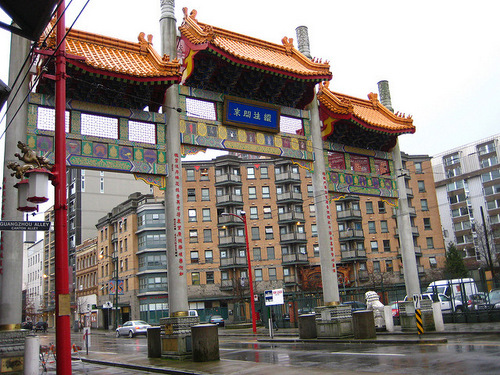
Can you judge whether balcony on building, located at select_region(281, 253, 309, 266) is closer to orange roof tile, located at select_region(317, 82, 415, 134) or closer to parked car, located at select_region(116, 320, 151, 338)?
parked car, located at select_region(116, 320, 151, 338)

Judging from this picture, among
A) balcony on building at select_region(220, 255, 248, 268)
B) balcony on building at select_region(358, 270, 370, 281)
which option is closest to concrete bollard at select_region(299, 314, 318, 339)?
balcony on building at select_region(220, 255, 248, 268)

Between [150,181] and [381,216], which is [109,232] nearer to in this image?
[381,216]

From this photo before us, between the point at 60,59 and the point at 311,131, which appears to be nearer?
the point at 60,59

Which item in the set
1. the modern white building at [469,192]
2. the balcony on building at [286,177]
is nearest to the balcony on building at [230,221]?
the balcony on building at [286,177]

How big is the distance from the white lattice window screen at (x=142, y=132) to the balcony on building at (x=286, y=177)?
53433 millimetres

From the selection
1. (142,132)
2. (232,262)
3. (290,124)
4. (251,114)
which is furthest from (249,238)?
(142,132)

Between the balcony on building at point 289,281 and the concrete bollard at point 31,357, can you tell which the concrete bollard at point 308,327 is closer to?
the concrete bollard at point 31,357

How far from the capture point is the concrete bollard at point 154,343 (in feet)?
59.9

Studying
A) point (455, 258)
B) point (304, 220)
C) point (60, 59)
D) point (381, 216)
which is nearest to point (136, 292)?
point (304, 220)

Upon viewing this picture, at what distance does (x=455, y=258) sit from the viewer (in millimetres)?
69250

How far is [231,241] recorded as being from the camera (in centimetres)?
6794

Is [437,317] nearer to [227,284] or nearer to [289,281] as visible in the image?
[227,284]

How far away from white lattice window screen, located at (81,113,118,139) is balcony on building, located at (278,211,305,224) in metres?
53.9

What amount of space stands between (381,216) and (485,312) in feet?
155
